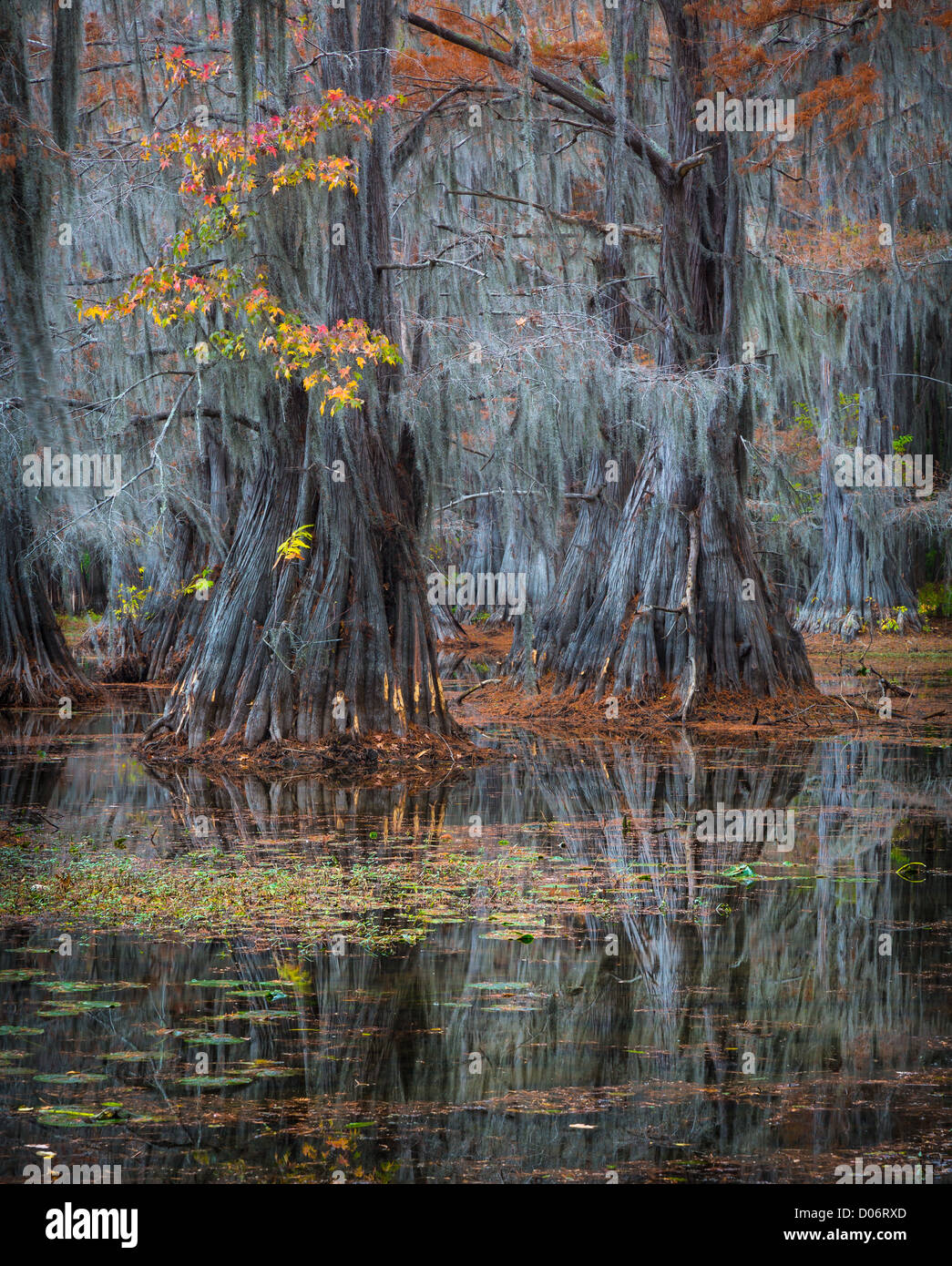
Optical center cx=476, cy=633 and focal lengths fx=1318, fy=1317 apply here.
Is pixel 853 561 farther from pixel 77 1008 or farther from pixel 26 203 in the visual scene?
pixel 77 1008

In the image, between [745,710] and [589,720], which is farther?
[589,720]

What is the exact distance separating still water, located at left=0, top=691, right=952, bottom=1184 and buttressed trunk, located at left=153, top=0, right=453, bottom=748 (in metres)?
2.73

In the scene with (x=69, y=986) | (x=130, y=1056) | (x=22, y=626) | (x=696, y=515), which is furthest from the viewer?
(x=22, y=626)

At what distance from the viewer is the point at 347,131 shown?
11.2 m

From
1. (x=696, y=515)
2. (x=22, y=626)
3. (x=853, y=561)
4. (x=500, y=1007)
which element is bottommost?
(x=500, y=1007)

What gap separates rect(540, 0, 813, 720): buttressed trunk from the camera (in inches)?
581

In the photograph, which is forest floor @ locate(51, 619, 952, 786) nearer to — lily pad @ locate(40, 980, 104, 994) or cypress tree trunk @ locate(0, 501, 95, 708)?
cypress tree trunk @ locate(0, 501, 95, 708)

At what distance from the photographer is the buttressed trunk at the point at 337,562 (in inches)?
451

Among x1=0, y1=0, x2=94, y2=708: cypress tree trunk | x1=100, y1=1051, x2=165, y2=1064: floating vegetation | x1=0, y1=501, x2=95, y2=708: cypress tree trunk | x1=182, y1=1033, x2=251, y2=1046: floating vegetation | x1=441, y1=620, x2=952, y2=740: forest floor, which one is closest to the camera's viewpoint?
x1=100, y1=1051, x2=165, y2=1064: floating vegetation

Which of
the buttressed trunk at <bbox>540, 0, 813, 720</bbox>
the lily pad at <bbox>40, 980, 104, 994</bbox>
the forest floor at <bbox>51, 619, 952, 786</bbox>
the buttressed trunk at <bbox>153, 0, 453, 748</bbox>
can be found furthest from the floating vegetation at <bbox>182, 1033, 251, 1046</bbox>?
the buttressed trunk at <bbox>540, 0, 813, 720</bbox>

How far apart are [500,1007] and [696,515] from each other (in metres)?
11.1

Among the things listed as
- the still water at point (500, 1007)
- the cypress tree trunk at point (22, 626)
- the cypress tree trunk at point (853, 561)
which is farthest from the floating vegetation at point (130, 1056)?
the cypress tree trunk at point (853, 561)

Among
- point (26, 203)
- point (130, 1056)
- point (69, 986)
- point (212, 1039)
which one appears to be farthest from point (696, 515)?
point (130, 1056)

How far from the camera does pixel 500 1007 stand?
4.68m
